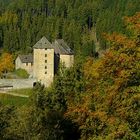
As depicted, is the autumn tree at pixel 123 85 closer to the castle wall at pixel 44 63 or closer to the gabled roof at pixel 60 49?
the castle wall at pixel 44 63

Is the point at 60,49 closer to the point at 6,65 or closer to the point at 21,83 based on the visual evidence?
the point at 21,83

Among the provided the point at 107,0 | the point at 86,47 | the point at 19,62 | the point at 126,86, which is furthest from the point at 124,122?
the point at 107,0

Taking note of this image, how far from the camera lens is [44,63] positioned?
73.9 metres

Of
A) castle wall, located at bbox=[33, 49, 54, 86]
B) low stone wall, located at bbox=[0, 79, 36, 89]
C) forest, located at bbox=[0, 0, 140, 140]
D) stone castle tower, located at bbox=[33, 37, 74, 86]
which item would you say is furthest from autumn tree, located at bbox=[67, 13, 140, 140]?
castle wall, located at bbox=[33, 49, 54, 86]

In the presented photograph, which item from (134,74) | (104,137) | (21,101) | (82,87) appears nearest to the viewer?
(134,74)

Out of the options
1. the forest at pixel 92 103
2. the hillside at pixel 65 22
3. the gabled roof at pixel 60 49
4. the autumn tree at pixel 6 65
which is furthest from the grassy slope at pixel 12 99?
the hillside at pixel 65 22

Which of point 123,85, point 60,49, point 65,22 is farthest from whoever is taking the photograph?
point 65,22

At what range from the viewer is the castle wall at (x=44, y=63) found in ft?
241

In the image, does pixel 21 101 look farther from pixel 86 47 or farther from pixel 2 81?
pixel 86 47

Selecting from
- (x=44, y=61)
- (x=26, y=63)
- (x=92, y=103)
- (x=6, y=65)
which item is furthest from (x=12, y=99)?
(x=6, y=65)

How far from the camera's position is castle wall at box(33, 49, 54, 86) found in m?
73.6

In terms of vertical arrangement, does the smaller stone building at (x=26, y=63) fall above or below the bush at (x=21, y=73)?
above

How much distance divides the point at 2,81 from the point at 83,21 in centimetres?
6568

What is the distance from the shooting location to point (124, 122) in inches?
765
